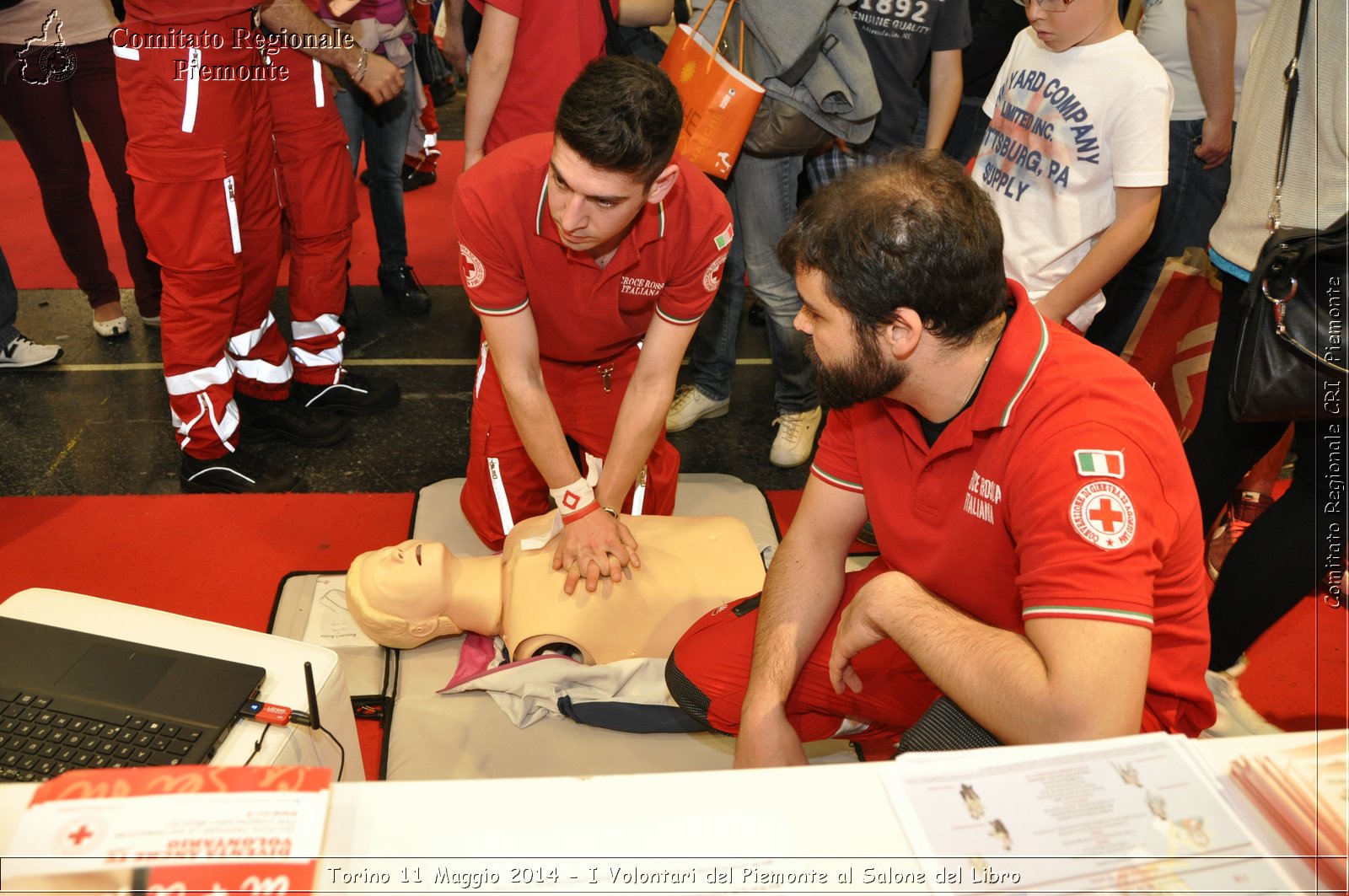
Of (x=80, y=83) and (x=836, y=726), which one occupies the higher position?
(x=80, y=83)

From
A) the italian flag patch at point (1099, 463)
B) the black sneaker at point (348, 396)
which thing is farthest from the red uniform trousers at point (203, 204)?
the italian flag patch at point (1099, 463)

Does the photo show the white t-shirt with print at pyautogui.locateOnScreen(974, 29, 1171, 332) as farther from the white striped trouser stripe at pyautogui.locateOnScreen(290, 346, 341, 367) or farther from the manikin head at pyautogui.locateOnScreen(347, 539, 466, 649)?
the white striped trouser stripe at pyautogui.locateOnScreen(290, 346, 341, 367)

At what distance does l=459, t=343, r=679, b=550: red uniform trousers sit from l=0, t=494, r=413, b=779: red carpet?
0.38 metres

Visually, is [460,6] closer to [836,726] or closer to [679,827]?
[836,726]

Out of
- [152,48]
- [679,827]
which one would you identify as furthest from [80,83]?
[679,827]

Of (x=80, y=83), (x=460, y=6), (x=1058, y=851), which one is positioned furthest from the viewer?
(x=460, y=6)

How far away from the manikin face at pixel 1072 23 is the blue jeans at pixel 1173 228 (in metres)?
0.77

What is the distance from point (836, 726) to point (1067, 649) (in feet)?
2.46

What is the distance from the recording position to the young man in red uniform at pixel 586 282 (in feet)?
6.19

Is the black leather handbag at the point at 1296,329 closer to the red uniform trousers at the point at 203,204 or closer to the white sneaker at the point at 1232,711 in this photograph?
the white sneaker at the point at 1232,711

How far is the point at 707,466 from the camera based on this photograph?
126 inches

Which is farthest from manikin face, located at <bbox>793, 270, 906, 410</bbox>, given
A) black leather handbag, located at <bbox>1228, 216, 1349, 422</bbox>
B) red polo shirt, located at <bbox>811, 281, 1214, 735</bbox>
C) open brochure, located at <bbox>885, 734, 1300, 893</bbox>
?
black leather handbag, located at <bbox>1228, 216, 1349, 422</bbox>

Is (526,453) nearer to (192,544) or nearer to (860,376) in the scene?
(192,544)

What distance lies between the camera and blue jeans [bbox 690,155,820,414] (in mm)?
2918
